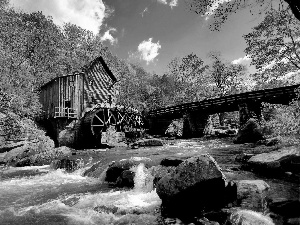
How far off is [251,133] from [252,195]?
12164 mm

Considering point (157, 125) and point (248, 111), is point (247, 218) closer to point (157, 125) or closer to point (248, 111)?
point (248, 111)

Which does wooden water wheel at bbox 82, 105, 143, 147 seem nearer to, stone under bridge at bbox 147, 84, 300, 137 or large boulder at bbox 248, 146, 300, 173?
stone under bridge at bbox 147, 84, 300, 137

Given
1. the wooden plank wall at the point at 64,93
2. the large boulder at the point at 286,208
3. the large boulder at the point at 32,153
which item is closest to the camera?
the large boulder at the point at 286,208

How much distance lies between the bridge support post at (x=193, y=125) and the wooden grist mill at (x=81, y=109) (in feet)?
22.3

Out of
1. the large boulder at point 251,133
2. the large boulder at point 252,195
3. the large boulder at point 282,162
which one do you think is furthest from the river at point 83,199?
the large boulder at point 251,133

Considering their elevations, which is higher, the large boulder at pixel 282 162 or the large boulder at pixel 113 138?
the large boulder at pixel 113 138

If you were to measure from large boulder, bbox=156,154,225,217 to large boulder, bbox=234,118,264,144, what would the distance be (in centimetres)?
1204

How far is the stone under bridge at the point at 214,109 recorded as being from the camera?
73.3 ft

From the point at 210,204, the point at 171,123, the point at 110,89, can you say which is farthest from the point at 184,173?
the point at 171,123

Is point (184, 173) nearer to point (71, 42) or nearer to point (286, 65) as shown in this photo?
point (286, 65)

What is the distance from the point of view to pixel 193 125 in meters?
29.5

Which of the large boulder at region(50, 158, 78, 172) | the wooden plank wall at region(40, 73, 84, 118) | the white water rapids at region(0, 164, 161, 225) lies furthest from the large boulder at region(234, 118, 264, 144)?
the wooden plank wall at region(40, 73, 84, 118)

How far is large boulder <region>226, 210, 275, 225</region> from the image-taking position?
15.4 ft

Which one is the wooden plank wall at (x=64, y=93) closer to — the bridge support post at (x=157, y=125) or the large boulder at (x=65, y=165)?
the large boulder at (x=65, y=165)
